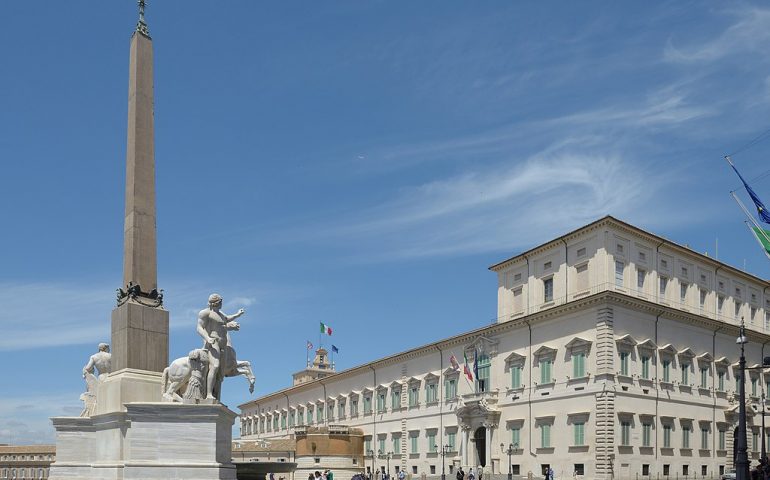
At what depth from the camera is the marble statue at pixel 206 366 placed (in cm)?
1554

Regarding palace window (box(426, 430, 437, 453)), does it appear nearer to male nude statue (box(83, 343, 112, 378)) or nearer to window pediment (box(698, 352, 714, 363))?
window pediment (box(698, 352, 714, 363))

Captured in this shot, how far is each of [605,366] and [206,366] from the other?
32362 millimetres

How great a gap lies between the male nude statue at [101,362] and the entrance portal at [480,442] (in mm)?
39389

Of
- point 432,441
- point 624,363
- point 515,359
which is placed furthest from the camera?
point 432,441

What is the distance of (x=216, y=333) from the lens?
15836 millimetres

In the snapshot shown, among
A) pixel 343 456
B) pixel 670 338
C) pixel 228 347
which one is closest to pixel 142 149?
pixel 228 347

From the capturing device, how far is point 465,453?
55.0m

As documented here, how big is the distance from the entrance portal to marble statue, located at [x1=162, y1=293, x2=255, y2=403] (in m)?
40.6

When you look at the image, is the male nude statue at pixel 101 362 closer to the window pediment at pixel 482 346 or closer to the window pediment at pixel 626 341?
the window pediment at pixel 626 341

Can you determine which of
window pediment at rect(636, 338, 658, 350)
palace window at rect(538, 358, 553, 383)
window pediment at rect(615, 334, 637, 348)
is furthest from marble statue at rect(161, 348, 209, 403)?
palace window at rect(538, 358, 553, 383)

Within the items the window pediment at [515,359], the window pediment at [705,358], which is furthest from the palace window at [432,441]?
the window pediment at [705,358]

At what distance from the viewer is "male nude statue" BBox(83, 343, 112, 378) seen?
17.7 metres

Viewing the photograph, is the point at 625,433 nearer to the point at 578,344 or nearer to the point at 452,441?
the point at 578,344

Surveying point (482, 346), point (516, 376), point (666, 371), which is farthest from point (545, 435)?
point (482, 346)
